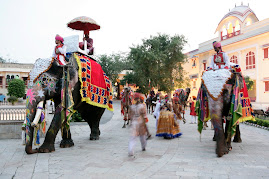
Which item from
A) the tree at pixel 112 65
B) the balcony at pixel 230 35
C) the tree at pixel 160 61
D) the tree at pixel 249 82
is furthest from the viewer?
the tree at pixel 112 65

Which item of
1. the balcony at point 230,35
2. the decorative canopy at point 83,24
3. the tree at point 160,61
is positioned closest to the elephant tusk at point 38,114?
the decorative canopy at point 83,24

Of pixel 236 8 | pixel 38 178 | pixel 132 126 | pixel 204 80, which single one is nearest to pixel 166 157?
pixel 132 126

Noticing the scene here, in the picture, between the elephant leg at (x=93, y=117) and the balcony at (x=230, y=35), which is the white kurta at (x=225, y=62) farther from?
the balcony at (x=230, y=35)

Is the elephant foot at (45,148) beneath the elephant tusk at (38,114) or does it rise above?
beneath

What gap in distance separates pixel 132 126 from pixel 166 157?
1.00 m

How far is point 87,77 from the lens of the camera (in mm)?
6754

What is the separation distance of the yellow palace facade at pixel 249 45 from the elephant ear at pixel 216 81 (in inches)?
806

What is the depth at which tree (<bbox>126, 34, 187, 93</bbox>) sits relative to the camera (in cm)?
2984

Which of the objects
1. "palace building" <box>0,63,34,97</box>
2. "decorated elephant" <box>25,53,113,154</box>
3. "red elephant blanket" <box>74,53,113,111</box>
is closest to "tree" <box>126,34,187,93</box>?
"red elephant blanket" <box>74,53,113,111</box>

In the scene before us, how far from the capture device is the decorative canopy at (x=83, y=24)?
26.2ft

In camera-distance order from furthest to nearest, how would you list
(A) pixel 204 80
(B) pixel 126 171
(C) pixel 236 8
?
Result: (C) pixel 236 8, (A) pixel 204 80, (B) pixel 126 171

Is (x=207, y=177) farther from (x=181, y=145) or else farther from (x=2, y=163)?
(x=2, y=163)

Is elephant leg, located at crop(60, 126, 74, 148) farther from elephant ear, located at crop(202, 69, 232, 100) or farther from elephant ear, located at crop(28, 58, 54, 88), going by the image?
elephant ear, located at crop(202, 69, 232, 100)

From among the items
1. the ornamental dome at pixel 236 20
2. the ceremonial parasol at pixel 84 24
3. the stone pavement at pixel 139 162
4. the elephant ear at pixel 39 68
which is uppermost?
the ornamental dome at pixel 236 20
